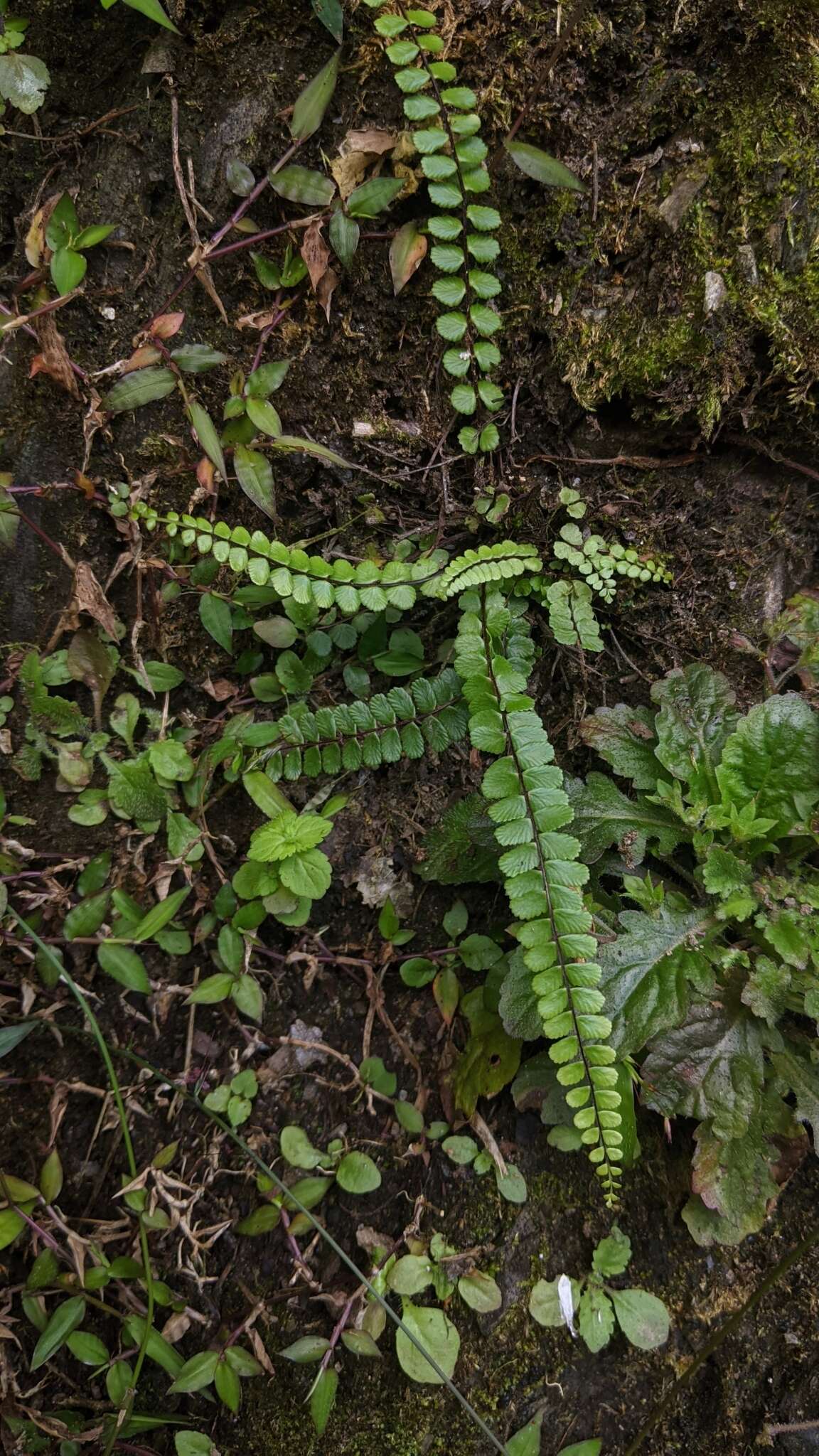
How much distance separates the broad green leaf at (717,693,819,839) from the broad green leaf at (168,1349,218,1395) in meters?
2.06

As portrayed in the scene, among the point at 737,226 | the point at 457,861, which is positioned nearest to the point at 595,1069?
the point at 457,861

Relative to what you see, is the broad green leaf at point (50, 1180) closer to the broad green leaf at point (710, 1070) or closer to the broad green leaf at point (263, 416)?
the broad green leaf at point (710, 1070)

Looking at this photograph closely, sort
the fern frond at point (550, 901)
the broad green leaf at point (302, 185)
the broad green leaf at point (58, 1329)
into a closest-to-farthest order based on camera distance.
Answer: the fern frond at point (550, 901)
the broad green leaf at point (58, 1329)
the broad green leaf at point (302, 185)

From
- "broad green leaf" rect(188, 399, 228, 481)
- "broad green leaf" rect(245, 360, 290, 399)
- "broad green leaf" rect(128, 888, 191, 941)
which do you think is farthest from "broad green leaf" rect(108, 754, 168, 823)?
"broad green leaf" rect(245, 360, 290, 399)

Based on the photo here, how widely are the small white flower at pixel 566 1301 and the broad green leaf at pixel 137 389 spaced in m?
2.73

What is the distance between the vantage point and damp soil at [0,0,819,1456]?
7.07ft

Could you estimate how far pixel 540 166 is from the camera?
6.98 ft

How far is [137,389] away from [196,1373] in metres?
2.64

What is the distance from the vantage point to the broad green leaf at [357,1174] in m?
2.21

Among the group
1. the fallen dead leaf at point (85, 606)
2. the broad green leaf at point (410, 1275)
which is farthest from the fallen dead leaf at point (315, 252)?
the broad green leaf at point (410, 1275)

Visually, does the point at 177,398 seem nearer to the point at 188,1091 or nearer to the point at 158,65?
the point at 158,65

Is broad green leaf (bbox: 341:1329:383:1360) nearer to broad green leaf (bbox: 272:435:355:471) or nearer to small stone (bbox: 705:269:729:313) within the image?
broad green leaf (bbox: 272:435:355:471)

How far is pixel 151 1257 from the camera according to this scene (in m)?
2.18

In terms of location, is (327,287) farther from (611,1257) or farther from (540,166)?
(611,1257)
